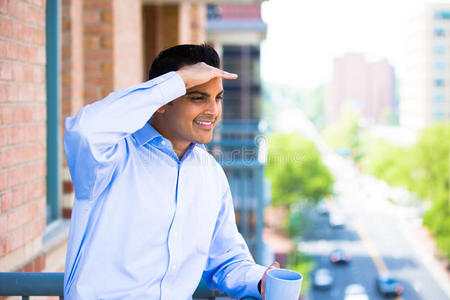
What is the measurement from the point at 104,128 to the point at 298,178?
110 feet

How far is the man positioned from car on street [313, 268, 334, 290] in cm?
2840

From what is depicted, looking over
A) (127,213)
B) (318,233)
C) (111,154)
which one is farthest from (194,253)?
(318,233)

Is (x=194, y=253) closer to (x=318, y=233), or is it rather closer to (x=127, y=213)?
(x=127, y=213)

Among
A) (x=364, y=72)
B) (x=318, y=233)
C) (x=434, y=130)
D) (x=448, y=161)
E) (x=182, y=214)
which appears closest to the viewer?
(x=182, y=214)

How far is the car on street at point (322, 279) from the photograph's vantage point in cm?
2817

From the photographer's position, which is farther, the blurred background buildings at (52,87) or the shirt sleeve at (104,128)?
the blurred background buildings at (52,87)

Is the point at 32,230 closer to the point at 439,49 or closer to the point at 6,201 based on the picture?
the point at 6,201

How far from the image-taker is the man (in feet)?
3.93

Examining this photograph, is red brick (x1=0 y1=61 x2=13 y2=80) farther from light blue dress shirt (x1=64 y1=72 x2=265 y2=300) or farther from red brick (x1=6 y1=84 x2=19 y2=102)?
light blue dress shirt (x1=64 y1=72 x2=265 y2=300)

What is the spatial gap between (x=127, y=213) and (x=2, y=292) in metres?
0.66

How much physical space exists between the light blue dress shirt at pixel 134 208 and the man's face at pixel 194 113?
0.06 m

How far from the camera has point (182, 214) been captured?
1.38 m

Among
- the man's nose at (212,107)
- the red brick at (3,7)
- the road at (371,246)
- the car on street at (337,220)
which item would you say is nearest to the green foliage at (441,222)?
the road at (371,246)

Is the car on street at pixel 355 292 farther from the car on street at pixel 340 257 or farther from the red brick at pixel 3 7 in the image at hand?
the red brick at pixel 3 7
